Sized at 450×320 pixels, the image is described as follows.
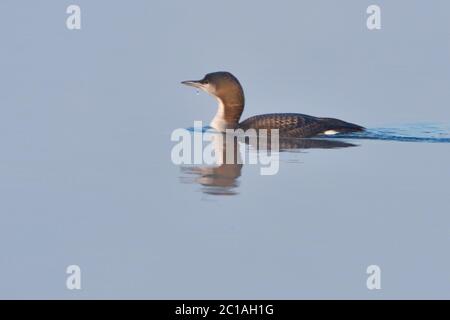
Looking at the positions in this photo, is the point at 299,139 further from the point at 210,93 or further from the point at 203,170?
the point at 203,170

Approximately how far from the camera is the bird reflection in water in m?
6.49

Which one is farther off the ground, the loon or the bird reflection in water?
the loon

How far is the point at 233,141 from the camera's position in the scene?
8.55 m

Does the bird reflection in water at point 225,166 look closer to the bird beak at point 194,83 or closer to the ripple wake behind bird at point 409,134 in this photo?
the ripple wake behind bird at point 409,134

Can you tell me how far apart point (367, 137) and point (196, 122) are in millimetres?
1718

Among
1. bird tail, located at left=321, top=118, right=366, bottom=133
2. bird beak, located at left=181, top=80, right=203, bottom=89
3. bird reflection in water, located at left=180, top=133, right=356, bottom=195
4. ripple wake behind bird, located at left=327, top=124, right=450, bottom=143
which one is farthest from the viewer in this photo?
bird beak, located at left=181, top=80, right=203, bottom=89

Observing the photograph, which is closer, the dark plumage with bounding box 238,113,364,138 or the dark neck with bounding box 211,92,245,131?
the dark plumage with bounding box 238,113,364,138

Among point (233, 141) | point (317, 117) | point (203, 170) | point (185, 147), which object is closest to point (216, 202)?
point (203, 170)

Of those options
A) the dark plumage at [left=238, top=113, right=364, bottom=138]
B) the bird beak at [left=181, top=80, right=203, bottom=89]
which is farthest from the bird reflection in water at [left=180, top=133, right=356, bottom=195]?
the bird beak at [left=181, top=80, right=203, bottom=89]

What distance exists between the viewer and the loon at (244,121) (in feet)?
28.6

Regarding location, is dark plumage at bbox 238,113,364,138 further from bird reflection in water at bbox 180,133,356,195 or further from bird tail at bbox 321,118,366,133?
bird reflection in water at bbox 180,133,356,195

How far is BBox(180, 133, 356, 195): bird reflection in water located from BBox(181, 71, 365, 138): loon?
165mm

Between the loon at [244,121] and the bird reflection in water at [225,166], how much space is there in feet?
0.54

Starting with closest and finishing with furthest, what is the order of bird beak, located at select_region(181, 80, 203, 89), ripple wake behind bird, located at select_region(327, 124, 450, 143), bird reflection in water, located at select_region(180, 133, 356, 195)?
bird reflection in water, located at select_region(180, 133, 356, 195), ripple wake behind bird, located at select_region(327, 124, 450, 143), bird beak, located at select_region(181, 80, 203, 89)
